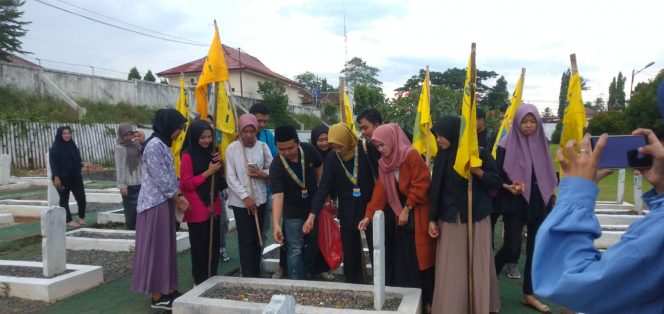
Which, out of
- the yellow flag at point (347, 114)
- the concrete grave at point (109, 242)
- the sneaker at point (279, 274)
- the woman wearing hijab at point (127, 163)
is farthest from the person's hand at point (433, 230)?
the woman wearing hijab at point (127, 163)

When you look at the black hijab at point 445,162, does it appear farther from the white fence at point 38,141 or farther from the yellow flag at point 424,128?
the white fence at point 38,141

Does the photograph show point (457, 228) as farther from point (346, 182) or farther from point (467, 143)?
point (346, 182)

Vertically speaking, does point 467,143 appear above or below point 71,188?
above

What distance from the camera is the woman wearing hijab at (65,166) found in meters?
7.33

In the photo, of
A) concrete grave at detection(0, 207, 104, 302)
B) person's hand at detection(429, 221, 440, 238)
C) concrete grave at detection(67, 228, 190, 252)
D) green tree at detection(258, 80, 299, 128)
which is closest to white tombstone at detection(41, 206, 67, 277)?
concrete grave at detection(0, 207, 104, 302)

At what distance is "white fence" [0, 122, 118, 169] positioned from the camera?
16172mm

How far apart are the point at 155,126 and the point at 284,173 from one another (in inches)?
49.4

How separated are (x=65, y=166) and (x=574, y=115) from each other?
7417 mm

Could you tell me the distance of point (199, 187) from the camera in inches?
173

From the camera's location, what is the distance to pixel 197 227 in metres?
4.38

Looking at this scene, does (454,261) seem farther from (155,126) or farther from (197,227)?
(155,126)

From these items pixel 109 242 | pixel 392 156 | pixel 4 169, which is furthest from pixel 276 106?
pixel 392 156

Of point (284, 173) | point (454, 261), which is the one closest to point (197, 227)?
point (284, 173)

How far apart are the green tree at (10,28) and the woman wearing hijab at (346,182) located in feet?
101
